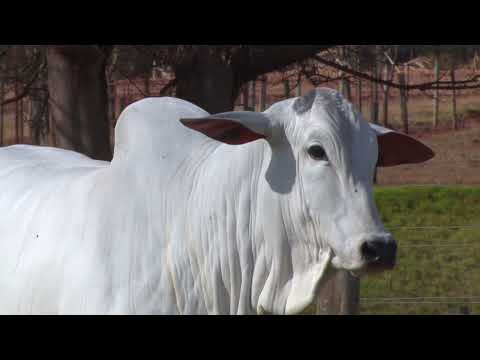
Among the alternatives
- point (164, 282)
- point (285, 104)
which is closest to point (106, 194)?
point (164, 282)

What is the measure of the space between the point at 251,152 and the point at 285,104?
0.21 m

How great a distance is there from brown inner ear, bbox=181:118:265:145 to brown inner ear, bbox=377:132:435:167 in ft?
1.72

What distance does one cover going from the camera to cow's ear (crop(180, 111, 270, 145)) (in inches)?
135

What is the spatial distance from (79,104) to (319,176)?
4.38 metres

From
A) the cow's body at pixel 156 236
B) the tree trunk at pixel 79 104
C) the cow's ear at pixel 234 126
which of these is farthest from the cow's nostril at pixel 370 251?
the tree trunk at pixel 79 104

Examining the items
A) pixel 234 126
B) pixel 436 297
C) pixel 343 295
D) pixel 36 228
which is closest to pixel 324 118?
pixel 234 126

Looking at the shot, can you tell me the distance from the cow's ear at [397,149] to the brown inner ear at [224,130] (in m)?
0.50

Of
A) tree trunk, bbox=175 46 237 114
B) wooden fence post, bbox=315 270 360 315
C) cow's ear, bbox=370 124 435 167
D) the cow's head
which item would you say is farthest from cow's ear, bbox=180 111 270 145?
tree trunk, bbox=175 46 237 114

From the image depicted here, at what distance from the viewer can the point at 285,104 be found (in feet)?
11.6

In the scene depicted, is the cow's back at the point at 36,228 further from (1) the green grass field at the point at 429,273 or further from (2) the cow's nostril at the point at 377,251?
(1) the green grass field at the point at 429,273

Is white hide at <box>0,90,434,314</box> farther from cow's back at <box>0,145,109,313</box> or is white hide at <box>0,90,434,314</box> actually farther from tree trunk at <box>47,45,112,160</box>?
tree trunk at <box>47,45,112,160</box>

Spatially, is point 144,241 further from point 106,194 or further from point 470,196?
point 470,196

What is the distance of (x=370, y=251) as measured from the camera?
309 centimetres

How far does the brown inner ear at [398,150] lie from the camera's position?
12.2ft
